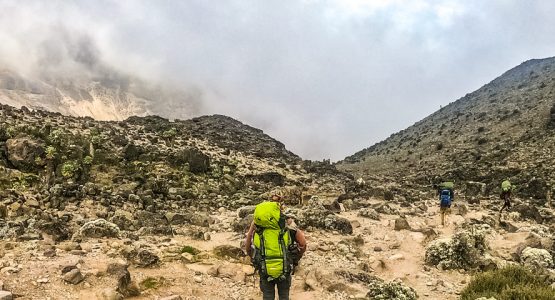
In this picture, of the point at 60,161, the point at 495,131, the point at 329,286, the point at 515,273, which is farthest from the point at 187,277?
the point at 495,131

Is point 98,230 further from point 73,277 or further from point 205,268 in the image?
point 73,277

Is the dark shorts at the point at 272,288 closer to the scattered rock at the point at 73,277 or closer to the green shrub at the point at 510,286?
the scattered rock at the point at 73,277

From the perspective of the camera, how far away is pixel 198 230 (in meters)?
15.5

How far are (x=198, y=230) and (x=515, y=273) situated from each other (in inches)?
388

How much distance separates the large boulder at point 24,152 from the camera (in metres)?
21.1

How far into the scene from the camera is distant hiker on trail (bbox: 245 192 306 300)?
8031 mm

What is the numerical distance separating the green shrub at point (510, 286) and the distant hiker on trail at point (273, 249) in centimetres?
440

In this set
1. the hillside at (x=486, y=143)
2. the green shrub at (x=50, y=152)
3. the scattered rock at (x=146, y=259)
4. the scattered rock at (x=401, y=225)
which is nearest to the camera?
the scattered rock at (x=146, y=259)

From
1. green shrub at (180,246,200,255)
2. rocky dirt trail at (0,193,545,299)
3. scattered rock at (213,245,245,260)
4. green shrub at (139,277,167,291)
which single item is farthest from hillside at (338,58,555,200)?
green shrub at (139,277,167,291)

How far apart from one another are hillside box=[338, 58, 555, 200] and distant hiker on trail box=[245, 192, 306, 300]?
30.9m

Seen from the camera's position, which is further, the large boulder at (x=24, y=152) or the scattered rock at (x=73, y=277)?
the large boulder at (x=24, y=152)

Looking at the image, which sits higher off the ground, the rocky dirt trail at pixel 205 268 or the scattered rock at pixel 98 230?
the scattered rock at pixel 98 230

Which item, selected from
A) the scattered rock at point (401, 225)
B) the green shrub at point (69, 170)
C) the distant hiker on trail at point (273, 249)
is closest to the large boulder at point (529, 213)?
Result: the scattered rock at point (401, 225)

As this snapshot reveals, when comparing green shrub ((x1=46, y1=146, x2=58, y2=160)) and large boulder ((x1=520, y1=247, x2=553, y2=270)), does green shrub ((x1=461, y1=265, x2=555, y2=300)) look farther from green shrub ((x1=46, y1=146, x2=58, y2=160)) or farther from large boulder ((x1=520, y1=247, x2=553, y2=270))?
green shrub ((x1=46, y1=146, x2=58, y2=160))
